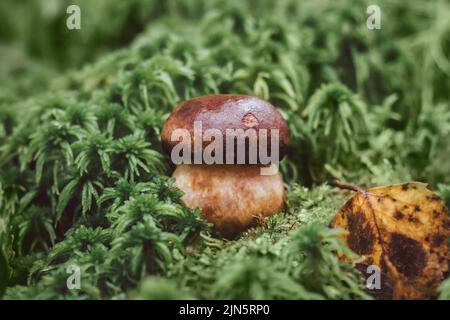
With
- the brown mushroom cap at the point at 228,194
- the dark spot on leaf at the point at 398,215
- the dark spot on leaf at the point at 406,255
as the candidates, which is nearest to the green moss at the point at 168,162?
the brown mushroom cap at the point at 228,194

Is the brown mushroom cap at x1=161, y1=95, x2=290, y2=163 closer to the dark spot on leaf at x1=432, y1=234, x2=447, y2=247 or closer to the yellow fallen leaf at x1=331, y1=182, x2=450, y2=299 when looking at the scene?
the yellow fallen leaf at x1=331, y1=182, x2=450, y2=299

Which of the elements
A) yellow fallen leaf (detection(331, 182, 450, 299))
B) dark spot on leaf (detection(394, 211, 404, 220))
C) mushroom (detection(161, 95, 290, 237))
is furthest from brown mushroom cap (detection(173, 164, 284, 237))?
dark spot on leaf (detection(394, 211, 404, 220))

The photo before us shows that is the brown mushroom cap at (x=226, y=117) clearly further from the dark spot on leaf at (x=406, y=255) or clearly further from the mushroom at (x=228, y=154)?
the dark spot on leaf at (x=406, y=255)

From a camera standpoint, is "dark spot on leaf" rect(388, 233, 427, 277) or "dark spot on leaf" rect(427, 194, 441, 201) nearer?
"dark spot on leaf" rect(388, 233, 427, 277)

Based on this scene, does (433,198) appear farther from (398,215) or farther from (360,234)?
(360,234)

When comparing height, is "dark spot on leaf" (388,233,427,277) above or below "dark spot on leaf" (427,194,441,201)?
below

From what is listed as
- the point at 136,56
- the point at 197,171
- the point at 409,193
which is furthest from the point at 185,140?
the point at 136,56
